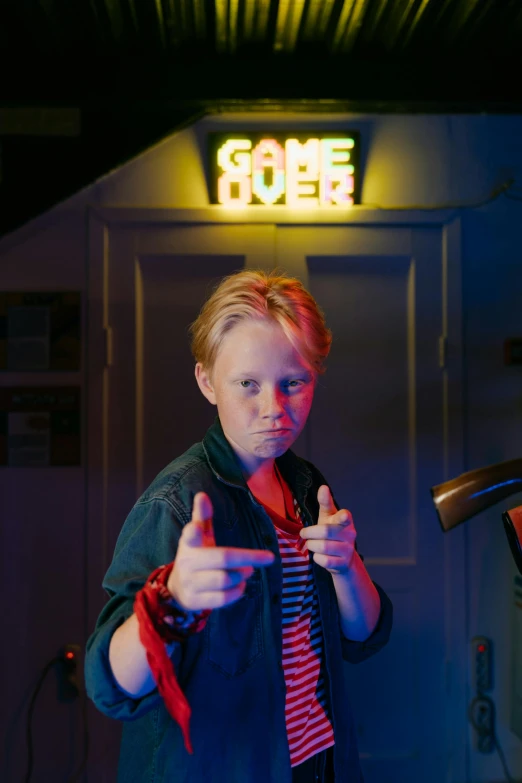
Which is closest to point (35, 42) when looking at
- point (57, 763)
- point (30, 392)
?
point (30, 392)

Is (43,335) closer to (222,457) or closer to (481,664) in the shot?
(222,457)

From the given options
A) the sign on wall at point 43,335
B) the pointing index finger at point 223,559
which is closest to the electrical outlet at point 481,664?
the sign on wall at point 43,335

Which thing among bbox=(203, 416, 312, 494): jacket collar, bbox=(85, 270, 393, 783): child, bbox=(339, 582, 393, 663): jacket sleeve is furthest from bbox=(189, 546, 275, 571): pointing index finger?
bbox=(339, 582, 393, 663): jacket sleeve

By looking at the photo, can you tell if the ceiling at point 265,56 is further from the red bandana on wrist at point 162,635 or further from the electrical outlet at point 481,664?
the electrical outlet at point 481,664

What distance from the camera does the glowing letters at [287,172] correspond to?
259 centimetres

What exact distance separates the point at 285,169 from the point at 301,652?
6.54 feet

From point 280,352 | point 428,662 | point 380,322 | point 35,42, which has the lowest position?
point 428,662

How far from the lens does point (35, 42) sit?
2.42m

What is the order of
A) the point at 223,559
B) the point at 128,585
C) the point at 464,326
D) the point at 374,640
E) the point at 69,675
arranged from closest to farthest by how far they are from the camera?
the point at 223,559 → the point at 128,585 → the point at 374,640 → the point at 69,675 → the point at 464,326

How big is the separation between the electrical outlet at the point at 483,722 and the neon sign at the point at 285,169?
2166 millimetres

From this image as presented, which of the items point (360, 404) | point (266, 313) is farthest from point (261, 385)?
point (360, 404)

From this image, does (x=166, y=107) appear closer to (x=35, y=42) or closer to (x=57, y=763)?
(x=35, y=42)

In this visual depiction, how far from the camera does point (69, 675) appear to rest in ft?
8.37

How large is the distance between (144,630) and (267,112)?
7.55 ft
